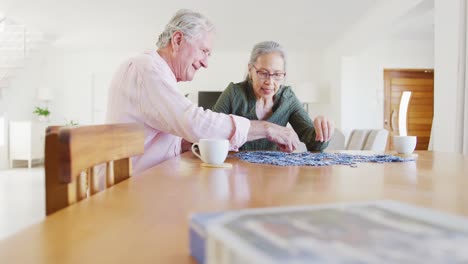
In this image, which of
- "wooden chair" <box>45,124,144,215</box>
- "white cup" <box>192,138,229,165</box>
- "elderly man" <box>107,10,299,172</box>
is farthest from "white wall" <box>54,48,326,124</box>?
"wooden chair" <box>45,124,144,215</box>

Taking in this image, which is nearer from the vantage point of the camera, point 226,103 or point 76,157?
point 76,157

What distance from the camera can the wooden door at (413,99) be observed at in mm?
7332

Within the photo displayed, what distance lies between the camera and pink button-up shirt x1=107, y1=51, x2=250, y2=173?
120cm

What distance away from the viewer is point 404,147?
4.78 feet

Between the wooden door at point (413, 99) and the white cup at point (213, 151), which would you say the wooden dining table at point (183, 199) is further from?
the wooden door at point (413, 99)

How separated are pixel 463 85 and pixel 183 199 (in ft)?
10.1

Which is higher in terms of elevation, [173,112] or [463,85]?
[463,85]

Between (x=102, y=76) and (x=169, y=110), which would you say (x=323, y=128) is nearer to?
(x=169, y=110)

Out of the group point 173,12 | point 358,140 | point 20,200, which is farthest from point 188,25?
point 173,12

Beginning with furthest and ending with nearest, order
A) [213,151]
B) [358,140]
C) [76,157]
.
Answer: [358,140] → [213,151] → [76,157]

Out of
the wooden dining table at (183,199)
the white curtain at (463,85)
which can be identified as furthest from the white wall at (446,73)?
the wooden dining table at (183,199)

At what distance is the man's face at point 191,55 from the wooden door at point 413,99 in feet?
21.1

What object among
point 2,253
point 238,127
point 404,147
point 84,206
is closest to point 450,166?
point 404,147

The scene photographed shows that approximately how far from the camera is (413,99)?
734 cm
